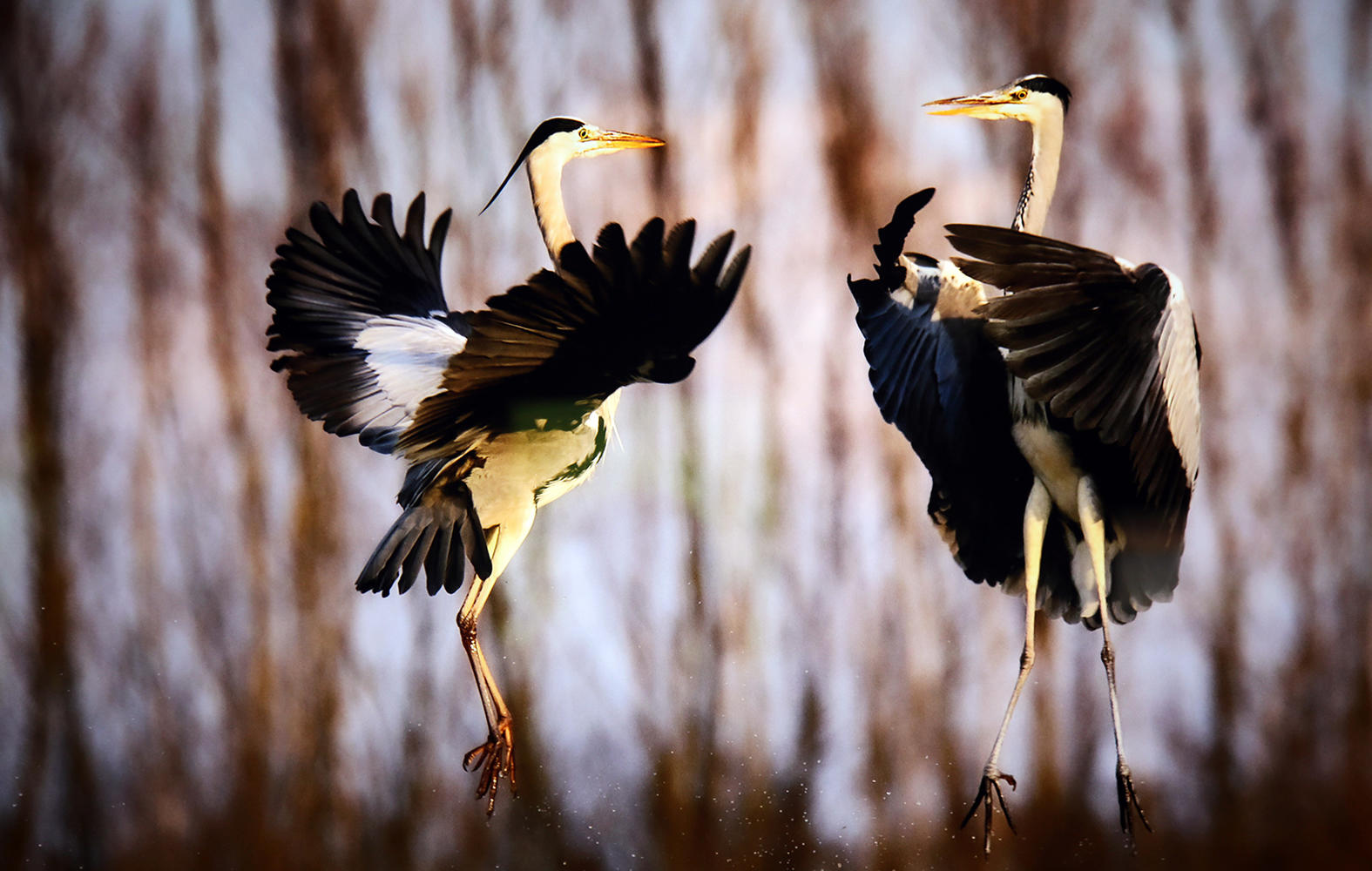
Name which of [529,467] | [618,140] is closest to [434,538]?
[529,467]

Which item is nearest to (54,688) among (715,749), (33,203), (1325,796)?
(33,203)

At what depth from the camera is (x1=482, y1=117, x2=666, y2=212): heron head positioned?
313 centimetres

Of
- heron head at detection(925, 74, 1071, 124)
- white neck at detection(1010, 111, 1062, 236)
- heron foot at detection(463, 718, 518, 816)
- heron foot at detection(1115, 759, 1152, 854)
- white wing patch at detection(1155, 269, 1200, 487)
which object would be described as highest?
heron head at detection(925, 74, 1071, 124)

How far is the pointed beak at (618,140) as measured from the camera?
3.13 metres

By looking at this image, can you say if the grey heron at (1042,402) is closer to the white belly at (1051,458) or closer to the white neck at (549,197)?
the white belly at (1051,458)

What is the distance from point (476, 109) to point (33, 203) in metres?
1.46

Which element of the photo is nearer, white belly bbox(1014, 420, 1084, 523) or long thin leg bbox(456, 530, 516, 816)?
white belly bbox(1014, 420, 1084, 523)

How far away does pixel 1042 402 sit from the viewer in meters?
2.43

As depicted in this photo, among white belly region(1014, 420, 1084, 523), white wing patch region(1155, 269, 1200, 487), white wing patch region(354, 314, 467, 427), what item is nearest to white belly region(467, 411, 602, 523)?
white wing patch region(354, 314, 467, 427)

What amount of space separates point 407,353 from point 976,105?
1332 millimetres

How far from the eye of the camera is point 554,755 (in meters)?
4.32

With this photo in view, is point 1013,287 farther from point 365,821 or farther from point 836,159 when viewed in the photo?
point 365,821

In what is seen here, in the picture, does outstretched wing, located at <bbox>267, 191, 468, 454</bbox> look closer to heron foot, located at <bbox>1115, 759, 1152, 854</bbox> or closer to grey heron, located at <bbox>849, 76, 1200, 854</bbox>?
grey heron, located at <bbox>849, 76, 1200, 854</bbox>

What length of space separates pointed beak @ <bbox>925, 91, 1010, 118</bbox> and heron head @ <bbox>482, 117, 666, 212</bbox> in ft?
2.07
